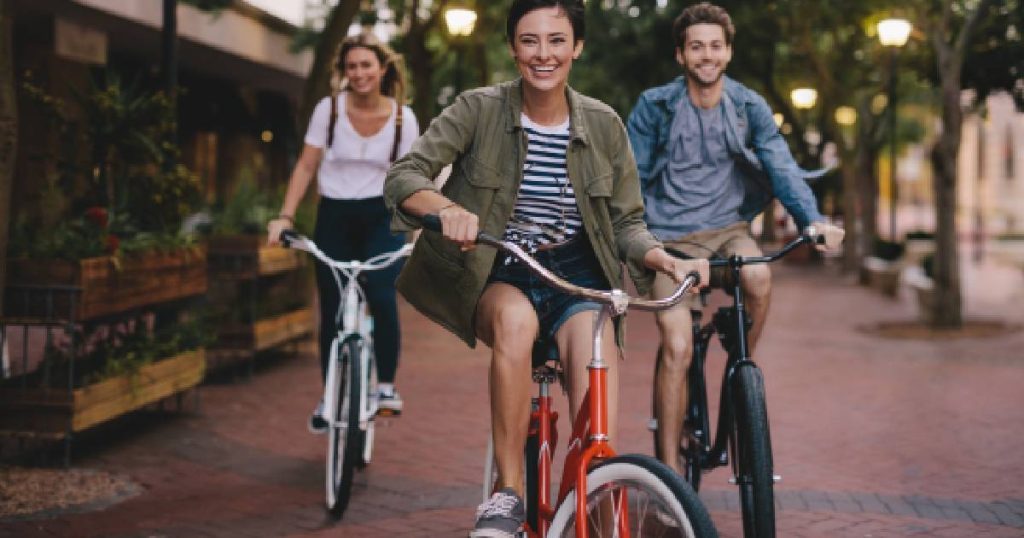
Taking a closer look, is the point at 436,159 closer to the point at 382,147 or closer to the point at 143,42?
the point at 382,147

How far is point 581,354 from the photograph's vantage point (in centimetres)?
414

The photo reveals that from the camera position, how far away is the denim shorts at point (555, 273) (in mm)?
4262

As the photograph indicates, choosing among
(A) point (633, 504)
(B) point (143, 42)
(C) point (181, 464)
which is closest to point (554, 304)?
(A) point (633, 504)

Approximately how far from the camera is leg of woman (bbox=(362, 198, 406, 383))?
6816 mm

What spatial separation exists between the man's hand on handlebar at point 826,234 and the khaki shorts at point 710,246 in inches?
30.6

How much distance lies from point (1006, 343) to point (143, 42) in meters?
13.9

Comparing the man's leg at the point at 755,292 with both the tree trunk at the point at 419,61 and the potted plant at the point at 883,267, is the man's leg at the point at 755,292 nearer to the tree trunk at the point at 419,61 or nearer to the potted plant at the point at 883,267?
the tree trunk at the point at 419,61

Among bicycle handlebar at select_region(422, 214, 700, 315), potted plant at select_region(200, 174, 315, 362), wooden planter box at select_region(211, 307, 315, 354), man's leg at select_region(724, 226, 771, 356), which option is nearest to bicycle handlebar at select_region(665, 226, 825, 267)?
man's leg at select_region(724, 226, 771, 356)

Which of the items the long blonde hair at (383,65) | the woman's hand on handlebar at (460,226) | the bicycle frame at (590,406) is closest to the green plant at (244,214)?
the long blonde hair at (383,65)

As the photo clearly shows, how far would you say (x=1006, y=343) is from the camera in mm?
14883

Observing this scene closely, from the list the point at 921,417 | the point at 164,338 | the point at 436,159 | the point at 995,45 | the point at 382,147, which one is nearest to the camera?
the point at 436,159

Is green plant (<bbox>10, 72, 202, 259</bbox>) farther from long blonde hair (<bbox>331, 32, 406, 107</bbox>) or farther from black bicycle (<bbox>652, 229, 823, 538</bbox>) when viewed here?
black bicycle (<bbox>652, 229, 823, 538</bbox>)

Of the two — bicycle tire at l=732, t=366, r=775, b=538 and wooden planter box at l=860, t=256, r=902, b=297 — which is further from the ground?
wooden planter box at l=860, t=256, r=902, b=297

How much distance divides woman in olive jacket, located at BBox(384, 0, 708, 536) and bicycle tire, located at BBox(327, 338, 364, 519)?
1662 millimetres
